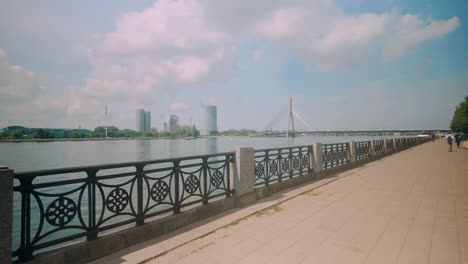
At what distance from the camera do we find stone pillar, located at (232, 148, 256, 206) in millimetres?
6469

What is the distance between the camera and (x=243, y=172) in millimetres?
6648

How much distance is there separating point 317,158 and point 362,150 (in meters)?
6.90

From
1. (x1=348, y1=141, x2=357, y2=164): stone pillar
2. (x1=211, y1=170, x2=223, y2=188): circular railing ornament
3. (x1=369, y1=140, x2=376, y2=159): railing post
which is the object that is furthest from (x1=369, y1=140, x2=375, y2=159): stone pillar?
(x1=211, y1=170, x2=223, y2=188): circular railing ornament

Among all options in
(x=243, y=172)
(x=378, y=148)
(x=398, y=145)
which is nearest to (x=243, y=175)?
(x=243, y=172)

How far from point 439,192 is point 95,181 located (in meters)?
8.83

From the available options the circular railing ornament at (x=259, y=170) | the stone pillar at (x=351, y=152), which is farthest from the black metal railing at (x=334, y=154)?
the circular railing ornament at (x=259, y=170)

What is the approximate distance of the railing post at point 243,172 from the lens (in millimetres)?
6477

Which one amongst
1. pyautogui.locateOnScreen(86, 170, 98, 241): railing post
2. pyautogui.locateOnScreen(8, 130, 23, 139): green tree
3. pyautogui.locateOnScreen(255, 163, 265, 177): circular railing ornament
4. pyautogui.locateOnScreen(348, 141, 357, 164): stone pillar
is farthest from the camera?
pyautogui.locateOnScreen(8, 130, 23, 139): green tree

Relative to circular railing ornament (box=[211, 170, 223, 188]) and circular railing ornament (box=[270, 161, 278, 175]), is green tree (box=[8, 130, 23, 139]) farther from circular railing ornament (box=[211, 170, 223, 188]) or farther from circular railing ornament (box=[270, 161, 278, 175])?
circular railing ornament (box=[211, 170, 223, 188])

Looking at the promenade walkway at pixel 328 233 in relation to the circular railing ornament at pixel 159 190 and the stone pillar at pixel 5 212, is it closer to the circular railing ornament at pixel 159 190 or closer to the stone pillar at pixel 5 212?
the circular railing ornament at pixel 159 190

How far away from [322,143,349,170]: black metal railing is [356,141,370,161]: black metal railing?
2.02 m

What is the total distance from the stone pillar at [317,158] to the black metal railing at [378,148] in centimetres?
956

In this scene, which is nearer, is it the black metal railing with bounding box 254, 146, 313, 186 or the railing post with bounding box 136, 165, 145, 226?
the railing post with bounding box 136, 165, 145, 226

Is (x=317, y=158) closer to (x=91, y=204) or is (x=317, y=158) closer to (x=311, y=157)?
(x=311, y=157)
